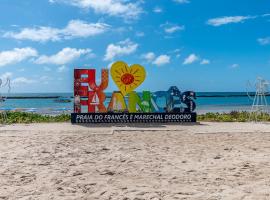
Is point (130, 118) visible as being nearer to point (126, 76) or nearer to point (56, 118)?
point (126, 76)

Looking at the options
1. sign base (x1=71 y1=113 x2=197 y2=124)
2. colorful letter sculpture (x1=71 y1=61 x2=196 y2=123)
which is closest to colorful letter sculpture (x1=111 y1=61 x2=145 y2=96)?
colorful letter sculpture (x1=71 y1=61 x2=196 y2=123)

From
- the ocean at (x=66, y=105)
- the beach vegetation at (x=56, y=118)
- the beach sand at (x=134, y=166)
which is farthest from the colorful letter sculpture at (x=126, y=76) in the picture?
the ocean at (x=66, y=105)

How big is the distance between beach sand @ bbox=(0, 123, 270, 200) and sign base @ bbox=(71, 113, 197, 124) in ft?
12.5

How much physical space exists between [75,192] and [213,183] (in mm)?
2391

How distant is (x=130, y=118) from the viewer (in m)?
17.5

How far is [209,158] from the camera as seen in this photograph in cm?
905

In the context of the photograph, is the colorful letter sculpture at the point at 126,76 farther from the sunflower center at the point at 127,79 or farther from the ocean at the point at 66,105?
the ocean at the point at 66,105

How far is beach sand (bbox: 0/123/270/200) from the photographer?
6129mm

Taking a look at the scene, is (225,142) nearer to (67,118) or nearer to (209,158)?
(209,158)

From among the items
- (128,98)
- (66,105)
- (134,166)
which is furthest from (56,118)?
(66,105)

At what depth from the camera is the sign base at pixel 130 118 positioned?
56.9ft

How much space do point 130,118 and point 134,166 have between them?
31.1 ft

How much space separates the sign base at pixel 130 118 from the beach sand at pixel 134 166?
380cm

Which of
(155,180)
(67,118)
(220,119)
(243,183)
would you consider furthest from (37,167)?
(220,119)
